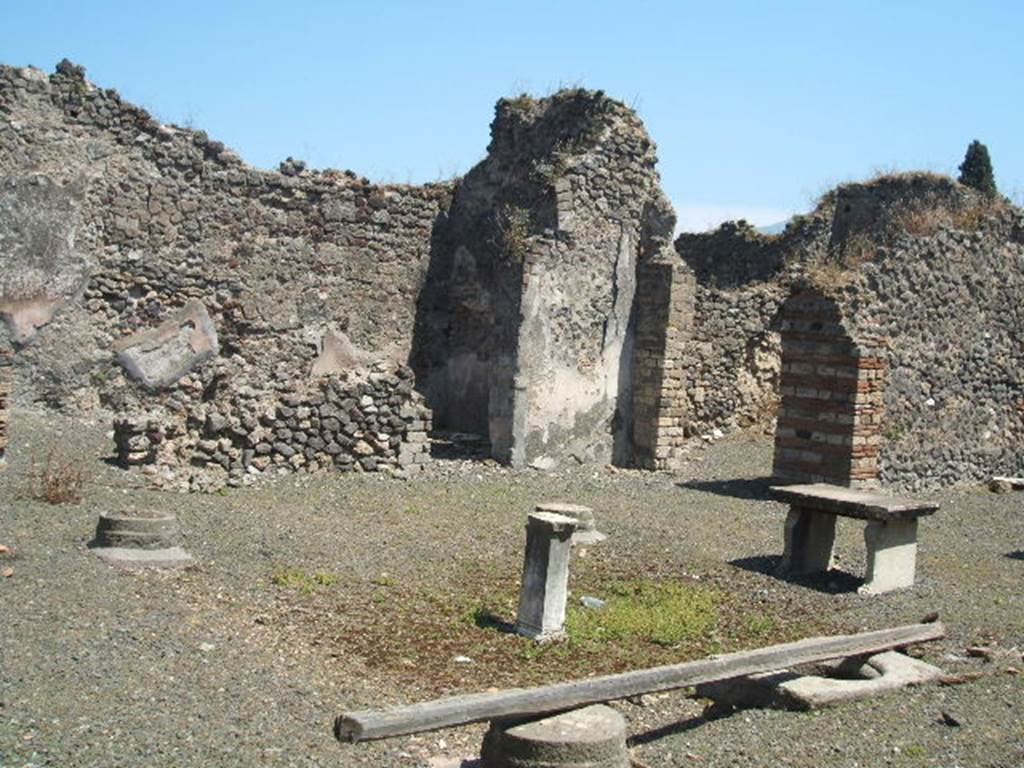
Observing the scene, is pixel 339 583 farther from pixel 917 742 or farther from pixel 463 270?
pixel 463 270

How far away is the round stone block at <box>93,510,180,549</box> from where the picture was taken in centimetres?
783

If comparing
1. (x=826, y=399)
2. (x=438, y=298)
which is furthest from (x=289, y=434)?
Result: (x=826, y=399)

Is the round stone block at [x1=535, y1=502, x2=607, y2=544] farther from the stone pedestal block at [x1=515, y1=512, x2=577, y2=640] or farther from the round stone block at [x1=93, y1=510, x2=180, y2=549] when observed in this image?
the round stone block at [x1=93, y1=510, x2=180, y2=549]

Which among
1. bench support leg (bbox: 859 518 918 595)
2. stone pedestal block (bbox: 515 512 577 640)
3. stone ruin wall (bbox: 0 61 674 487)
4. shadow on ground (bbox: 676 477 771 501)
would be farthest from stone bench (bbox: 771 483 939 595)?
stone ruin wall (bbox: 0 61 674 487)

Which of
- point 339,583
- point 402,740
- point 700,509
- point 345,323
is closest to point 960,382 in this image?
point 700,509

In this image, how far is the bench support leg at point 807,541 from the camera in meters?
9.15

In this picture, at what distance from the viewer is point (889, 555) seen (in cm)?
876

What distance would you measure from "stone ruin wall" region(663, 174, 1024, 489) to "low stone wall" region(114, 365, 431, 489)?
4.02 meters

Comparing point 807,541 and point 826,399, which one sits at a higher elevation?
point 826,399

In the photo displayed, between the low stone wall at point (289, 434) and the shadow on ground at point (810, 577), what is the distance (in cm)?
437

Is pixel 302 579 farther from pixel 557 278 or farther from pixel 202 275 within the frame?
pixel 202 275

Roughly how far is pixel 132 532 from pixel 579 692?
13.8 ft

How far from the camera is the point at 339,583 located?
7902 mm

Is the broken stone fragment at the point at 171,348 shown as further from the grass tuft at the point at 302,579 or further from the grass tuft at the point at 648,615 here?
the grass tuft at the point at 648,615
